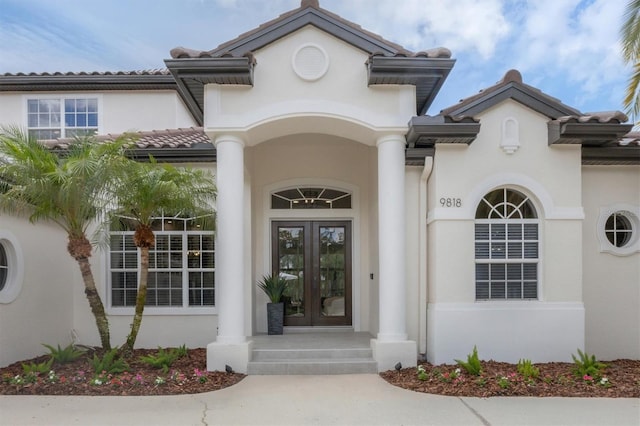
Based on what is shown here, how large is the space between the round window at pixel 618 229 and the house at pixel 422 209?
0.03 m

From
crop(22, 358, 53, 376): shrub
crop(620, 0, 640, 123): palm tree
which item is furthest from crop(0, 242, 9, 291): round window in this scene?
crop(620, 0, 640, 123): palm tree

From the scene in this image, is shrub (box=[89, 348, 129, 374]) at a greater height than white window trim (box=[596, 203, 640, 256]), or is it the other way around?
white window trim (box=[596, 203, 640, 256])

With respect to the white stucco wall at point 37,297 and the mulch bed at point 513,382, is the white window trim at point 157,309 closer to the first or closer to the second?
the white stucco wall at point 37,297

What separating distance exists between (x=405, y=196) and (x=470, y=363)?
3.10m

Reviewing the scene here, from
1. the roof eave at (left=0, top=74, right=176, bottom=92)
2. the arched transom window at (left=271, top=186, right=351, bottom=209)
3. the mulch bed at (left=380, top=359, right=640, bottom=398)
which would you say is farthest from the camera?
the roof eave at (left=0, top=74, right=176, bottom=92)

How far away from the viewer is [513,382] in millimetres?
6953

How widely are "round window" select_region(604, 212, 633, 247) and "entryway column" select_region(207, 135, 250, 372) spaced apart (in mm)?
7102

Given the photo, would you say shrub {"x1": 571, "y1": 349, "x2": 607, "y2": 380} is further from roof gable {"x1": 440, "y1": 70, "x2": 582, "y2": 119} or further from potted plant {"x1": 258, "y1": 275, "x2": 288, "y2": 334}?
potted plant {"x1": 258, "y1": 275, "x2": 288, "y2": 334}

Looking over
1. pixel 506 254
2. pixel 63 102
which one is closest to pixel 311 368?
pixel 506 254

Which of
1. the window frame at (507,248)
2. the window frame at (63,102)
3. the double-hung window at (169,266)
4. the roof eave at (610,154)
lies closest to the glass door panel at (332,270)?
the double-hung window at (169,266)

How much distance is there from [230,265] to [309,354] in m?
2.11

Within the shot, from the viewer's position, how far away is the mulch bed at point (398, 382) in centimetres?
680

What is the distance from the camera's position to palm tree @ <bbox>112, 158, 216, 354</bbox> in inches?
292

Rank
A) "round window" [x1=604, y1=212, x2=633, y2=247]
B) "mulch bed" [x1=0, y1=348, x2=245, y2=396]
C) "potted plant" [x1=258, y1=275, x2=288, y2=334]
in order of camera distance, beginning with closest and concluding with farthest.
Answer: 1. "mulch bed" [x1=0, y1=348, x2=245, y2=396]
2. "round window" [x1=604, y1=212, x2=633, y2=247]
3. "potted plant" [x1=258, y1=275, x2=288, y2=334]
